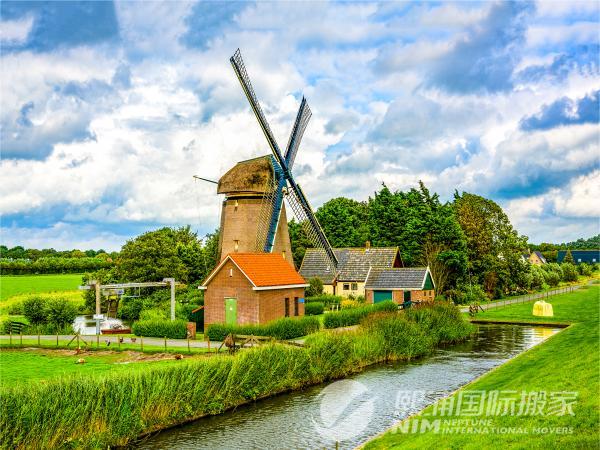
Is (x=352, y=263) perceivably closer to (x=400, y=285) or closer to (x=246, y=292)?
(x=400, y=285)

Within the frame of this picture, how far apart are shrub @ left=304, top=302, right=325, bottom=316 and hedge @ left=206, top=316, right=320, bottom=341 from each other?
949cm

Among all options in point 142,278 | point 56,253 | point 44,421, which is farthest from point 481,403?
point 56,253

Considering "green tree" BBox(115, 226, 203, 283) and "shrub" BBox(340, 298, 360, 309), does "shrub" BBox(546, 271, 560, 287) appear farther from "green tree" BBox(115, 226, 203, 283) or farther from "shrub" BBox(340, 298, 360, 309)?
"green tree" BBox(115, 226, 203, 283)

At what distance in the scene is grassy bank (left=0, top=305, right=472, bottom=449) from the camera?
13.8 meters

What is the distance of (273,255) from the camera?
3731 centimetres

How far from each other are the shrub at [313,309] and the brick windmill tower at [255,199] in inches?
154

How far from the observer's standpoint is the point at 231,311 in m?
33.0

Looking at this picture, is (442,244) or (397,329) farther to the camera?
(442,244)

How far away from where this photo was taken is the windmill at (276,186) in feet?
129

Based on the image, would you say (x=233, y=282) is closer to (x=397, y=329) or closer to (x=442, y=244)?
(x=397, y=329)

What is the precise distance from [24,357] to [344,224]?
152ft

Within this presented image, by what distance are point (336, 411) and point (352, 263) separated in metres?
35.5

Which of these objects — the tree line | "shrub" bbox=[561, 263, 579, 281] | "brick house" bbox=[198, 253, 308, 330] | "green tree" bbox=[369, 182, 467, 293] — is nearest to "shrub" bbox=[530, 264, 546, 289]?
the tree line

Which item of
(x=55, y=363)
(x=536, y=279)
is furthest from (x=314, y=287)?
(x=536, y=279)
